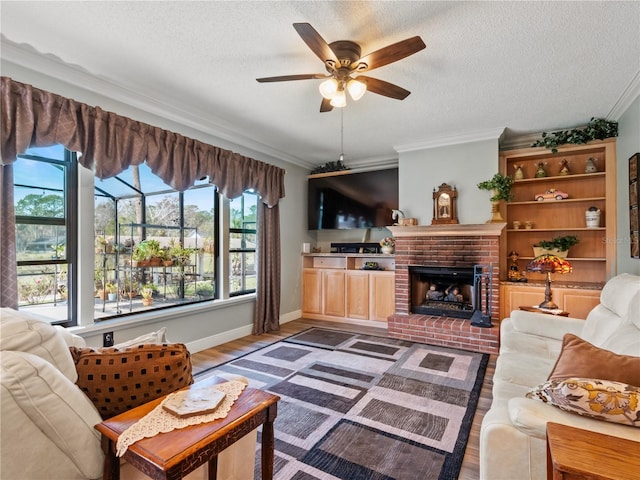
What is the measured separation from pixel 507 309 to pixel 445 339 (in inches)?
33.6

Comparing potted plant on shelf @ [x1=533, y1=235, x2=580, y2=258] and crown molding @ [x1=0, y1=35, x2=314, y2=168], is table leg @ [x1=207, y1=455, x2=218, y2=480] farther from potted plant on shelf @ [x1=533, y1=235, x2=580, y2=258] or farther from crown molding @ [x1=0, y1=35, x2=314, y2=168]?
potted plant on shelf @ [x1=533, y1=235, x2=580, y2=258]

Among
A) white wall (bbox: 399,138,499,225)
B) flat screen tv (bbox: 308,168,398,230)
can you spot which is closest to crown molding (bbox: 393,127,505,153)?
white wall (bbox: 399,138,499,225)

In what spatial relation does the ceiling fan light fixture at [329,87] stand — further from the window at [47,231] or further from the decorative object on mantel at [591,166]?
the decorative object on mantel at [591,166]

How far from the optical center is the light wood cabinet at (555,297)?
3.50 metres

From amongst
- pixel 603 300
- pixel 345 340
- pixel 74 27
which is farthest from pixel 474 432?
pixel 74 27

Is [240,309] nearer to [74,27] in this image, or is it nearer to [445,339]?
[445,339]

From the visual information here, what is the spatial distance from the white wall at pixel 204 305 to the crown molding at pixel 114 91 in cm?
4

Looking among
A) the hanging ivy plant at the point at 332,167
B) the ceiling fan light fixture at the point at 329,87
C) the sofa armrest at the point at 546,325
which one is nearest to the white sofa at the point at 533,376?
the sofa armrest at the point at 546,325

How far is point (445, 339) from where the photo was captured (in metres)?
3.87

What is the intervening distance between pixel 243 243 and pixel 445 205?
2.81 m

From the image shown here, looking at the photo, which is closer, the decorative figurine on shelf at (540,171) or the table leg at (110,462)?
the table leg at (110,462)

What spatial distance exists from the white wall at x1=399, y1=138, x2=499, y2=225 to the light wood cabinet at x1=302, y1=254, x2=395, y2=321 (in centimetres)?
91

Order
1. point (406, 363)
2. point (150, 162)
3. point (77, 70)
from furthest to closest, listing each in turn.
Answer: point (406, 363)
point (150, 162)
point (77, 70)

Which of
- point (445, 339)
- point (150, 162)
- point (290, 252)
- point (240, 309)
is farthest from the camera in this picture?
point (290, 252)
